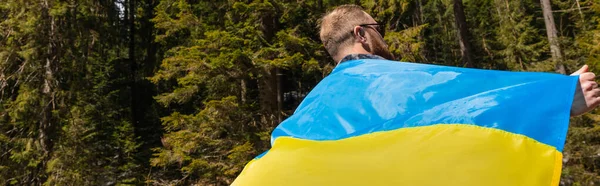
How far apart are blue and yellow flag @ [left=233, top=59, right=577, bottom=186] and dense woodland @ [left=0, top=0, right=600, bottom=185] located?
7.10 m

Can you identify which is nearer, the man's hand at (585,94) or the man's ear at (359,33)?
the man's hand at (585,94)

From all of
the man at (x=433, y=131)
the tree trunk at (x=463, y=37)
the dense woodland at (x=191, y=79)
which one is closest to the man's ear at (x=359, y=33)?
the man at (x=433, y=131)

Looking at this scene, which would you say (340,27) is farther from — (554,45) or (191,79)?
(554,45)

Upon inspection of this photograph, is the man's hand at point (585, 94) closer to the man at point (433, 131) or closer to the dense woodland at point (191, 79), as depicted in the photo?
the man at point (433, 131)

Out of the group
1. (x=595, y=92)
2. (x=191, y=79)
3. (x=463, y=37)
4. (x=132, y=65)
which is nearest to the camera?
(x=595, y=92)

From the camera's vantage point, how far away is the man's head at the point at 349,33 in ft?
7.79

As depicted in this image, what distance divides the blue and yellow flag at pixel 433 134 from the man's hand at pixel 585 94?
28mm

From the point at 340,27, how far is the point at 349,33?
0.18ft

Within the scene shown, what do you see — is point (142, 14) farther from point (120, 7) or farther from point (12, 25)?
point (12, 25)

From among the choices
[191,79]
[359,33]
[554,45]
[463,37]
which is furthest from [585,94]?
[463,37]

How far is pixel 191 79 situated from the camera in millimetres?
9766

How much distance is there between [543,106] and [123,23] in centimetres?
2057

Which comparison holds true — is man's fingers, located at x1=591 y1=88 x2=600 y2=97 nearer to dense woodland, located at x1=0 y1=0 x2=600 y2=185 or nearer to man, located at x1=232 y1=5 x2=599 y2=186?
man, located at x1=232 y1=5 x2=599 y2=186

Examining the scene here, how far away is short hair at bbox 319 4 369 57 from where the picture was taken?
238 cm
